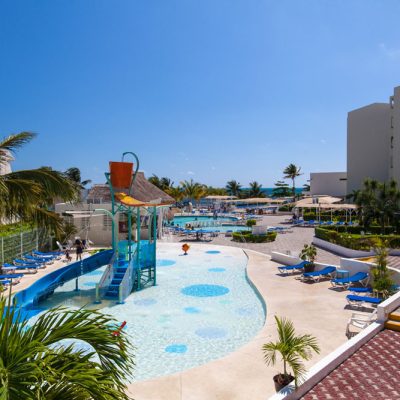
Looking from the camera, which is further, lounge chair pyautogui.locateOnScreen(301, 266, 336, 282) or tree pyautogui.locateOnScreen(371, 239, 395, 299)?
lounge chair pyautogui.locateOnScreen(301, 266, 336, 282)

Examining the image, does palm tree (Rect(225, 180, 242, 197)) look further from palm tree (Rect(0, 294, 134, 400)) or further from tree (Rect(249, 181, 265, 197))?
palm tree (Rect(0, 294, 134, 400))

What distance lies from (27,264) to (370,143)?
118 ft

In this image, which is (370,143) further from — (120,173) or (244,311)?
(244,311)

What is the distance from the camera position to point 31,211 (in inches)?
264

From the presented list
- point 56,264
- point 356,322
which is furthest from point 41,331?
point 56,264

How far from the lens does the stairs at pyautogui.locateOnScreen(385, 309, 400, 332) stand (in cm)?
843

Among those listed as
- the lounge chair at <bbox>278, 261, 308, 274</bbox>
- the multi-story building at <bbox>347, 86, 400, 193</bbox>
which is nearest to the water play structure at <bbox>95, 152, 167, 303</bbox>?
the lounge chair at <bbox>278, 261, 308, 274</bbox>

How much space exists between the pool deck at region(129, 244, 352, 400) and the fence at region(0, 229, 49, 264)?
11766 mm

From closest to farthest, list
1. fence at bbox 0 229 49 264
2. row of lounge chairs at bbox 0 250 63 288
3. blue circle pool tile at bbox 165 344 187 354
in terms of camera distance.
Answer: blue circle pool tile at bbox 165 344 187 354, row of lounge chairs at bbox 0 250 63 288, fence at bbox 0 229 49 264

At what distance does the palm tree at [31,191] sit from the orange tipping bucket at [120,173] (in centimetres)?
756

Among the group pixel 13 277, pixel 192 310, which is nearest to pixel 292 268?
pixel 192 310

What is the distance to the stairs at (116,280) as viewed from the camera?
13133 millimetres

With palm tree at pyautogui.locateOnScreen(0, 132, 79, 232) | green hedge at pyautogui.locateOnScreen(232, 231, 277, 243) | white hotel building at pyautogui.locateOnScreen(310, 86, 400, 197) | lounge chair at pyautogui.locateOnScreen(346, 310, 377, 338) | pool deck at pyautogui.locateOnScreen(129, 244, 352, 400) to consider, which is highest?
white hotel building at pyautogui.locateOnScreen(310, 86, 400, 197)

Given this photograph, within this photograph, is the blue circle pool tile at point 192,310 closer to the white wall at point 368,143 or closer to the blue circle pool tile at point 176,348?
the blue circle pool tile at point 176,348
